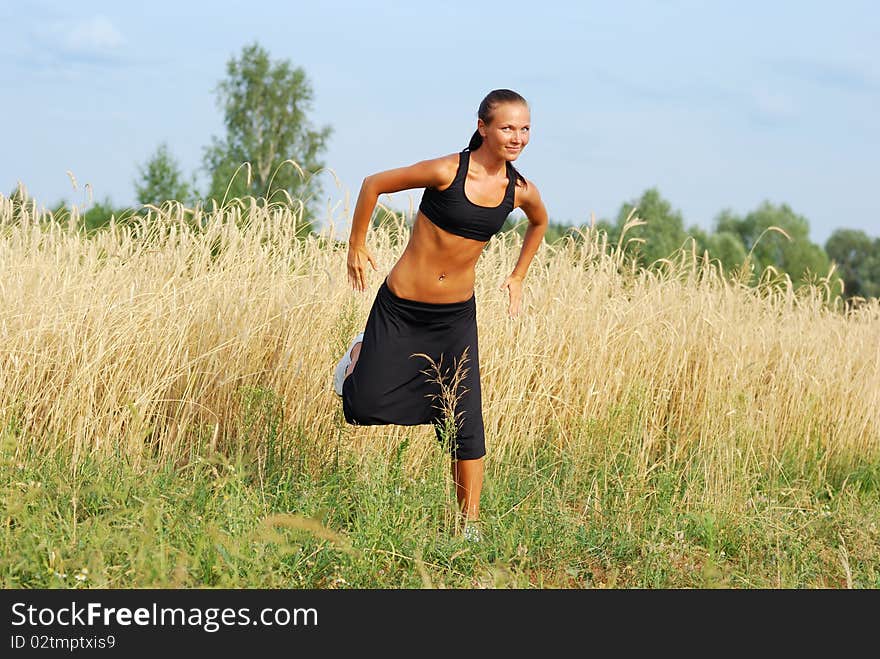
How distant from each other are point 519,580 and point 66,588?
1619 millimetres

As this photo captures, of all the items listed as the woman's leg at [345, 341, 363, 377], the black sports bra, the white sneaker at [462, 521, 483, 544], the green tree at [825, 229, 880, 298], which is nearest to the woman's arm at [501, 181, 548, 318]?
the black sports bra

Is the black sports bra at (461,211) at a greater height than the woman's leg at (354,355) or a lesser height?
greater

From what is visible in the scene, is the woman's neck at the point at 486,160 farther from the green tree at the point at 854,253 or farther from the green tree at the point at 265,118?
the green tree at the point at 854,253

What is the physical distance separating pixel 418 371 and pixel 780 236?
115ft

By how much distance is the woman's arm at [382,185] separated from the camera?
383 cm

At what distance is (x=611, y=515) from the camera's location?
429cm

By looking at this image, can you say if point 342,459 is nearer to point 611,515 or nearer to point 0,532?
point 611,515

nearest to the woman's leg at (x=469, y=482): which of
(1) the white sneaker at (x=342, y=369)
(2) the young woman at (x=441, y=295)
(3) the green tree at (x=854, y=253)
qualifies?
(2) the young woman at (x=441, y=295)

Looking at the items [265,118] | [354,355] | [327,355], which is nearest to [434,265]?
[354,355]

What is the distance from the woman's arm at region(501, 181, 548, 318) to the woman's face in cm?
39

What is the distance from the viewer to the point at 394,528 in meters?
3.54

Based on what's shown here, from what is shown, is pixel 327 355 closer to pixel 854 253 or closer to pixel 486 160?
pixel 486 160

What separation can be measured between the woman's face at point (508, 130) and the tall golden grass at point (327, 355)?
42.5 inches

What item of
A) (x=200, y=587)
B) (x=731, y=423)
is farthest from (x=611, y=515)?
(x=200, y=587)
